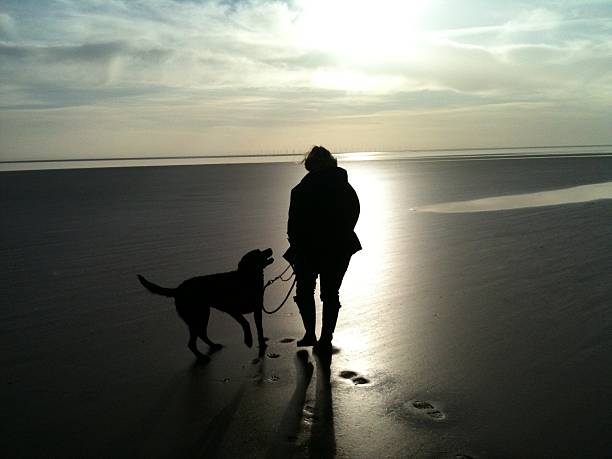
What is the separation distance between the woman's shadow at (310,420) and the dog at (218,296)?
33.5 inches

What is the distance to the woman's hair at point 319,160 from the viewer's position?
16.1 feet

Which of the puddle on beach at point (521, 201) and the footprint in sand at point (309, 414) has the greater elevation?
the puddle on beach at point (521, 201)

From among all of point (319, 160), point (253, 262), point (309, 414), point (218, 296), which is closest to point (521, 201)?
point (319, 160)

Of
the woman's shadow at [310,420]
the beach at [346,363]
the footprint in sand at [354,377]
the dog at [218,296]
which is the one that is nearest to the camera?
the woman's shadow at [310,420]

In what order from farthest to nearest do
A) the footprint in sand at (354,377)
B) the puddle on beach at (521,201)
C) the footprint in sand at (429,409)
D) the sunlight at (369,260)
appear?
1. the puddle on beach at (521,201)
2. the sunlight at (369,260)
3. the footprint in sand at (354,377)
4. the footprint in sand at (429,409)

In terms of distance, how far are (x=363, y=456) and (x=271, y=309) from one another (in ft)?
10.9

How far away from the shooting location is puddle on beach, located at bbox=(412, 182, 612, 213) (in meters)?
15.4

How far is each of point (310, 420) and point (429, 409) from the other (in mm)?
884

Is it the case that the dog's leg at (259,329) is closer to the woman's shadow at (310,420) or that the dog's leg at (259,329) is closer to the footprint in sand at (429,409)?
the woman's shadow at (310,420)

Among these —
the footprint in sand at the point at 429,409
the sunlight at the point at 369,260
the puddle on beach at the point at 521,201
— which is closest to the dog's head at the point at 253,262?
the sunlight at the point at 369,260

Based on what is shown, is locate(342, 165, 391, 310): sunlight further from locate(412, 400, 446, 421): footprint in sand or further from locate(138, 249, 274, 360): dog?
locate(412, 400, 446, 421): footprint in sand

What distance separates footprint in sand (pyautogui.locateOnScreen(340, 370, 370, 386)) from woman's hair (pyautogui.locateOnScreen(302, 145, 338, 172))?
1955mm

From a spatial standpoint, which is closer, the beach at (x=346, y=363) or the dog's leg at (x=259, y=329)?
the beach at (x=346, y=363)

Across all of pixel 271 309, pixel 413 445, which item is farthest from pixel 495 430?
pixel 271 309
